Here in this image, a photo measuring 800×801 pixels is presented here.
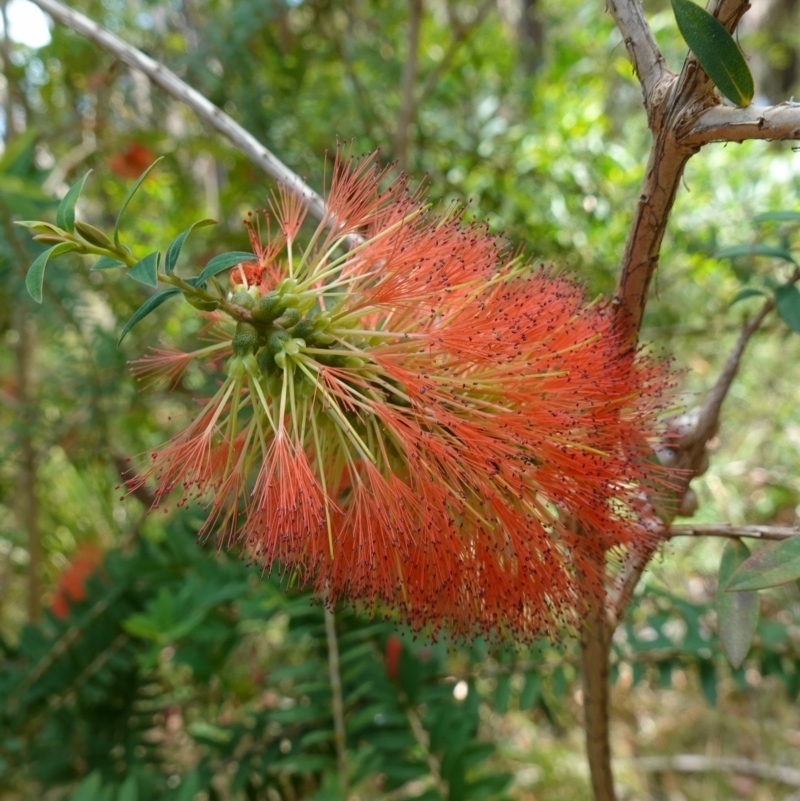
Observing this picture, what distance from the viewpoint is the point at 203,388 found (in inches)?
58.2

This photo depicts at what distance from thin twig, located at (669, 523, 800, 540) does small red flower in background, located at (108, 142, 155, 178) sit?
2.29 m

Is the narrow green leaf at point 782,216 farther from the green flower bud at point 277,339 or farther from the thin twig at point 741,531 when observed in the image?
the green flower bud at point 277,339

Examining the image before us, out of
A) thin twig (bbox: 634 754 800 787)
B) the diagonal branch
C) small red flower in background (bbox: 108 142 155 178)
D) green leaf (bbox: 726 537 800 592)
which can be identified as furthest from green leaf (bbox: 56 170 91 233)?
thin twig (bbox: 634 754 800 787)

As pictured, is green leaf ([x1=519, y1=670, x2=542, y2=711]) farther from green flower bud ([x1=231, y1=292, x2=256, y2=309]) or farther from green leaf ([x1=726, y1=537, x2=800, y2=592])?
green flower bud ([x1=231, y1=292, x2=256, y2=309])

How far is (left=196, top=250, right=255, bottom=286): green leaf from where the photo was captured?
2.19ft

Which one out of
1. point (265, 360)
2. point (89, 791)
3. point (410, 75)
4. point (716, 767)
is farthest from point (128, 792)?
point (716, 767)

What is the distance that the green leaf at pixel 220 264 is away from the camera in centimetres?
67

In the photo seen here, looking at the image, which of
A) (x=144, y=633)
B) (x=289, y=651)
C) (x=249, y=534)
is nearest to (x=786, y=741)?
(x=289, y=651)

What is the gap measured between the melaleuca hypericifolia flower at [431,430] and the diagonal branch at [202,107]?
0.15m

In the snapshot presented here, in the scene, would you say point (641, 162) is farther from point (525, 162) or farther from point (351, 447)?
point (351, 447)

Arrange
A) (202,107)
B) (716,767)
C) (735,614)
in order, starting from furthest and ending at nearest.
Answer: (716,767) < (202,107) < (735,614)

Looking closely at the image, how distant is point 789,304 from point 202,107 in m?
0.84

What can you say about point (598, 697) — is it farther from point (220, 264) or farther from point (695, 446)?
point (220, 264)

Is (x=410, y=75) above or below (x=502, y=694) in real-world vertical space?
above
